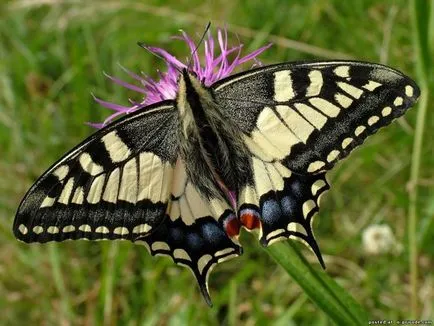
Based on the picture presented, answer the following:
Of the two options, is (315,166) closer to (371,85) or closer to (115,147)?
(371,85)

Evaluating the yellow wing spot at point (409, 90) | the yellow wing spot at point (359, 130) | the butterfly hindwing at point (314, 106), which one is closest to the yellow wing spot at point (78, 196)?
the butterfly hindwing at point (314, 106)

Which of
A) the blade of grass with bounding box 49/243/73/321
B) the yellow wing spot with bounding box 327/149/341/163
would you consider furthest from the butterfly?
the blade of grass with bounding box 49/243/73/321

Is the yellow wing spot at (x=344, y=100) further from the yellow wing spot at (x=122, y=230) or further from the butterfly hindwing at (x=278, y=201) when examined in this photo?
the yellow wing spot at (x=122, y=230)

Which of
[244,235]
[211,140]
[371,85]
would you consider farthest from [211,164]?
[244,235]

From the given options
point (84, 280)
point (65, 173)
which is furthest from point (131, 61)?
point (65, 173)

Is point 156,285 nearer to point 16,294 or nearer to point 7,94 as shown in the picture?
point 16,294
